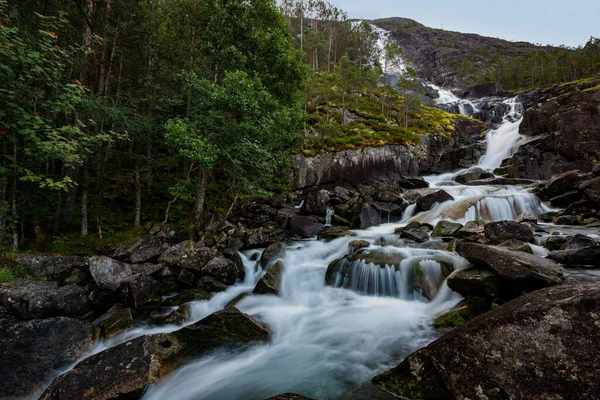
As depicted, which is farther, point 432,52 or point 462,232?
point 432,52

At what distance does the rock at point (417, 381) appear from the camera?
4008 mm

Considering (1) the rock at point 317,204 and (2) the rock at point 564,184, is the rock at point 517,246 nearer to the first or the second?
(1) the rock at point 317,204

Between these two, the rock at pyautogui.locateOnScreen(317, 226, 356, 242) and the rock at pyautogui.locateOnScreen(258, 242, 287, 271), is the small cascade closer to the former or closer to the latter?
the rock at pyautogui.locateOnScreen(317, 226, 356, 242)

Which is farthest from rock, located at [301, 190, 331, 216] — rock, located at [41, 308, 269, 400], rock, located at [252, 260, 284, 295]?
rock, located at [41, 308, 269, 400]

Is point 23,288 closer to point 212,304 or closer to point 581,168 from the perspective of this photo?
point 212,304

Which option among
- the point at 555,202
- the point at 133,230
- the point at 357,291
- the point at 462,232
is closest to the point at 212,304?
the point at 357,291

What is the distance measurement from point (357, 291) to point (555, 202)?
564 inches

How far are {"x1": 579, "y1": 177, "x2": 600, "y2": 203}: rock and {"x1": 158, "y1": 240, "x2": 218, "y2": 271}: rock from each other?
17903 millimetres

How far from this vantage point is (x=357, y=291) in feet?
30.9

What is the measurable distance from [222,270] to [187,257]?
1.40 meters

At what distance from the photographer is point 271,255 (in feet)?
38.8

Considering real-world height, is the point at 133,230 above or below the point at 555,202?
below

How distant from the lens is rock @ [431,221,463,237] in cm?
1225

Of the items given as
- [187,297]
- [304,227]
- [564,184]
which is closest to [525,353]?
[187,297]
